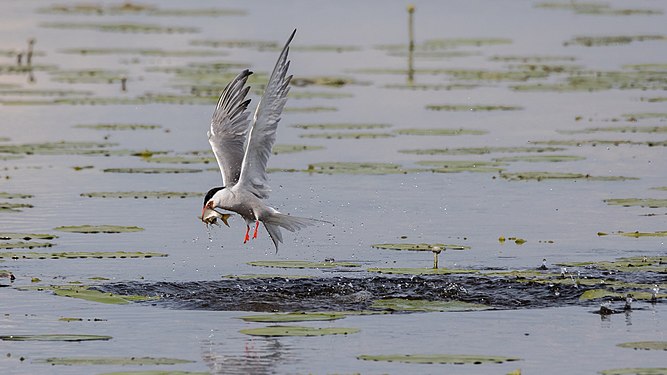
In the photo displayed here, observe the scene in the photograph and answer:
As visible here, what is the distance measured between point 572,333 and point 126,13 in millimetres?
46226

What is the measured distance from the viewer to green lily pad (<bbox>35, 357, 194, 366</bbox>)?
11.8 meters

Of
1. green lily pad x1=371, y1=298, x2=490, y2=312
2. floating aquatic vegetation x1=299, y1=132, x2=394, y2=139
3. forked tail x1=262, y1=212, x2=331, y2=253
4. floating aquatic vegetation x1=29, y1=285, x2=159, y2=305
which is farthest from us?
floating aquatic vegetation x1=299, y1=132, x2=394, y2=139

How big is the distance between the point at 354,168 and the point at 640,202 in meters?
4.18

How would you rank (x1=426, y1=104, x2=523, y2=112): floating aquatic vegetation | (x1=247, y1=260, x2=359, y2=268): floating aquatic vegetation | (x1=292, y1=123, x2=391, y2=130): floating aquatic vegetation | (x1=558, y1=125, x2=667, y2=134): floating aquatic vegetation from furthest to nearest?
(x1=426, y1=104, x2=523, y2=112): floating aquatic vegetation < (x1=292, y1=123, x2=391, y2=130): floating aquatic vegetation < (x1=558, y1=125, x2=667, y2=134): floating aquatic vegetation < (x1=247, y1=260, x2=359, y2=268): floating aquatic vegetation

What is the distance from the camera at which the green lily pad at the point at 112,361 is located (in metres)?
11.8

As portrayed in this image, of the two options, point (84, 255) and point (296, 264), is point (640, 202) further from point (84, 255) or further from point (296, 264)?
point (84, 255)

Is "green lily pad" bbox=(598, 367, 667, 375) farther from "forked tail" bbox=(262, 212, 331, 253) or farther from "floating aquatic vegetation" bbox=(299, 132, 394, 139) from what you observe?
"floating aquatic vegetation" bbox=(299, 132, 394, 139)

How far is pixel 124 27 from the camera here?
159 feet

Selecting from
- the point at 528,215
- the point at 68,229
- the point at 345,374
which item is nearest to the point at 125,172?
the point at 68,229

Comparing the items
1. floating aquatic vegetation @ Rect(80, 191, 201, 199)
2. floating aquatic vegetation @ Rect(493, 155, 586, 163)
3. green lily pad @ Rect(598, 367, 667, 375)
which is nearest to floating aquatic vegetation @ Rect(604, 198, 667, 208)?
floating aquatic vegetation @ Rect(493, 155, 586, 163)

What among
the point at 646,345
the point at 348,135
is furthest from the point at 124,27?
the point at 646,345

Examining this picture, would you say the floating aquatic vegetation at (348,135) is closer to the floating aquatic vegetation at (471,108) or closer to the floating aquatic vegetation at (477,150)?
the floating aquatic vegetation at (477,150)

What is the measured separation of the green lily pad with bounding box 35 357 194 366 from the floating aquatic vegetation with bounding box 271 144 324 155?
438 inches

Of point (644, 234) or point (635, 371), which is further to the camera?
point (644, 234)
